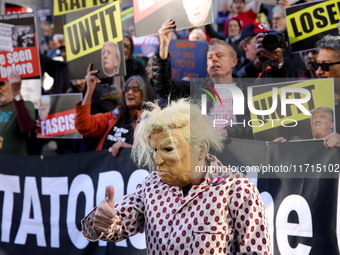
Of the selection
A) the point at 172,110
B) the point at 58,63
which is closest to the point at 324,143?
the point at 172,110

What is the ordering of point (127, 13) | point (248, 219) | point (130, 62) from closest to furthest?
point (248, 219) → point (130, 62) → point (127, 13)

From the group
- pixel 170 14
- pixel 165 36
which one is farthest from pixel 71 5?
pixel 165 36

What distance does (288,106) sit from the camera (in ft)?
9.64

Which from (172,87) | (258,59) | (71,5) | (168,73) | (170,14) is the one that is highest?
(71,5)

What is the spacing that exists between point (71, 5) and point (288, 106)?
3.58 metres

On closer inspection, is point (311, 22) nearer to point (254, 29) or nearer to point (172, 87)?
point (254, 29)

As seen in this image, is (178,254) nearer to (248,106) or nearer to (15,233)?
(248,106)

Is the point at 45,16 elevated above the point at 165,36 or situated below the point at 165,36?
above

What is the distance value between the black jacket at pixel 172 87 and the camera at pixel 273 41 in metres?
0.41

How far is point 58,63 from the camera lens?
5613 millimetres

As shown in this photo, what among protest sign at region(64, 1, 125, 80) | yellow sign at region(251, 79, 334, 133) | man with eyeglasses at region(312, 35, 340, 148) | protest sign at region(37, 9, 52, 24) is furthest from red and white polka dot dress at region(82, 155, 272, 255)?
protest sign at region(37, 9, 52, 24)

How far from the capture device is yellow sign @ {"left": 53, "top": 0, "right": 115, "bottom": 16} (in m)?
5.38

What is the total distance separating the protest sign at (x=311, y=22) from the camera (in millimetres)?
3521

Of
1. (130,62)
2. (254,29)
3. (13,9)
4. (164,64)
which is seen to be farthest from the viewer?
(13,9)
